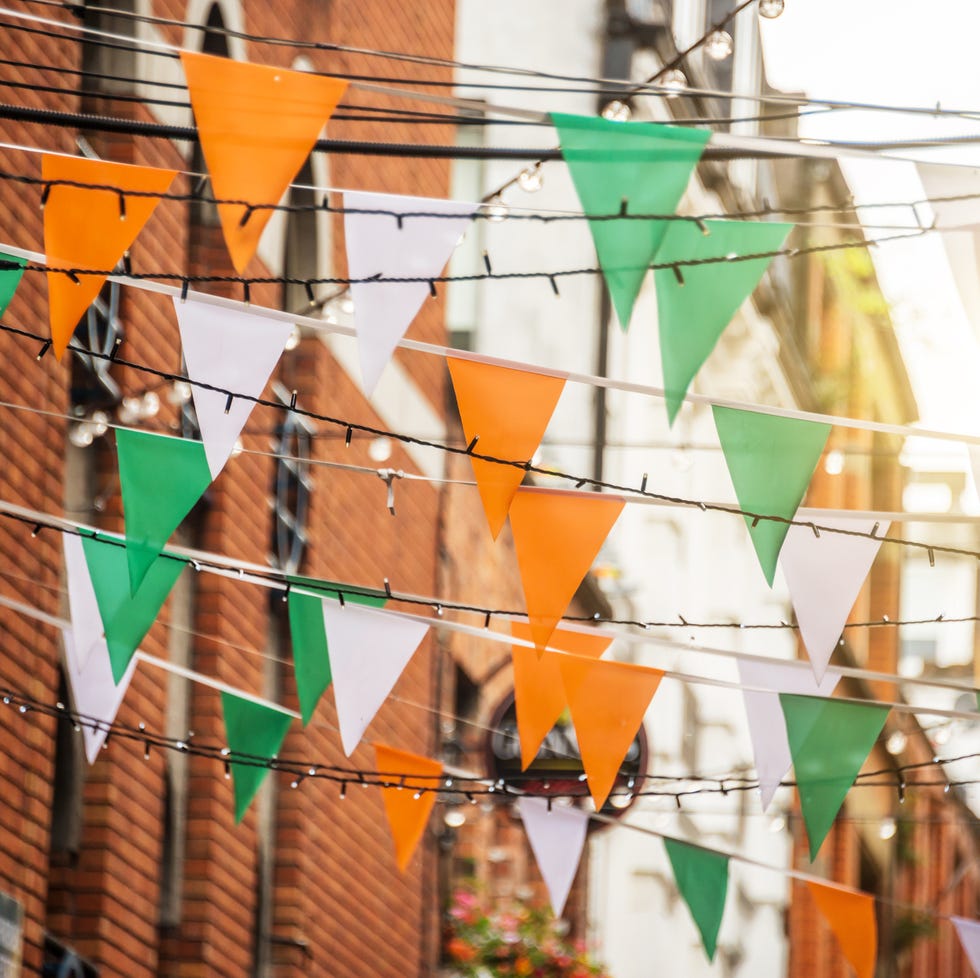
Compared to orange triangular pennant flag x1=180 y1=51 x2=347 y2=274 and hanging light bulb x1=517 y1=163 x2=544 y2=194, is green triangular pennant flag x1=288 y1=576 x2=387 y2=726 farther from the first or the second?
orange triangular pennant flag x1=180 y1=51 x2=347 y2=274

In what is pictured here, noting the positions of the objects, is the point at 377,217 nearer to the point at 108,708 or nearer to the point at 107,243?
the point at 107,243

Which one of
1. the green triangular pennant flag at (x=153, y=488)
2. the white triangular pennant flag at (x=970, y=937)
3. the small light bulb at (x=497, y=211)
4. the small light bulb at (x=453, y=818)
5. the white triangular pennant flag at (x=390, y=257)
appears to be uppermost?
the small light bulb at (x=453, y=818)

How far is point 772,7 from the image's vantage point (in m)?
5.71

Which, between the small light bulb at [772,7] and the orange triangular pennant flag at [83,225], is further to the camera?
the small light bulb at [772,7]

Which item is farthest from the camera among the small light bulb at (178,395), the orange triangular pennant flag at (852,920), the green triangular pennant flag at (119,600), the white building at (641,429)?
the white building at (641,429)

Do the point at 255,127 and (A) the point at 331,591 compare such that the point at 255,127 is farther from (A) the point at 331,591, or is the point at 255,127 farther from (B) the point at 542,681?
(B) the point at 542,681

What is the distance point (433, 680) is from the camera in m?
12.7

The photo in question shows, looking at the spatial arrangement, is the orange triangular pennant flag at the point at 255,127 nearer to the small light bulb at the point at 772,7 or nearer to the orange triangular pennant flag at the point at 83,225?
Result: the orange triangular pennant flag at the point at 83,225

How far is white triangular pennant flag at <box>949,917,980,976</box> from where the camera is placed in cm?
718

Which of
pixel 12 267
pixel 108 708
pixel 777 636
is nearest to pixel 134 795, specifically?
pixel 108 708

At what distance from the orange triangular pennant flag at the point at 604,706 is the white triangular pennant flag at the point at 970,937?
161 cm

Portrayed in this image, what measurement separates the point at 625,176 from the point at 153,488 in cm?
167

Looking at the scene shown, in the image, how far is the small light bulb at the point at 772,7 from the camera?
5691 millimetres

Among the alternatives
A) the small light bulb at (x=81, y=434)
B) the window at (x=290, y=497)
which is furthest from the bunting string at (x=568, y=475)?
the window at (x=290, y=497)
